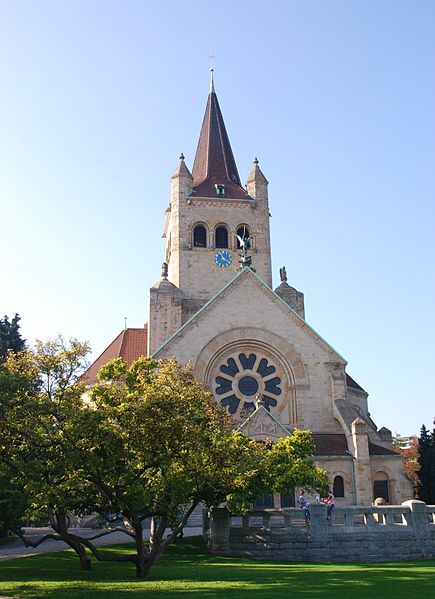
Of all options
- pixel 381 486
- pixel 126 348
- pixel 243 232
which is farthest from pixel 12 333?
pixel 381 486

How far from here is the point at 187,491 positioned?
59.9 feet

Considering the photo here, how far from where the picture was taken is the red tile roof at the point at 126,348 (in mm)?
44281

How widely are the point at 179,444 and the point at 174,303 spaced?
2649 centimetres

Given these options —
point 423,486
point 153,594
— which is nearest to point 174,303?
point 423,486

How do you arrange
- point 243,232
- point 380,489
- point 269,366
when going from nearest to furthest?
1. point 380,489
2. point 269,366
3. point 243,232

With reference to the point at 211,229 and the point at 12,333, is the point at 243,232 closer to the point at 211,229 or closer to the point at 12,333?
the point at 211,229

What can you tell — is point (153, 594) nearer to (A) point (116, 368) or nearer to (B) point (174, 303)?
(A) point (116, 368)

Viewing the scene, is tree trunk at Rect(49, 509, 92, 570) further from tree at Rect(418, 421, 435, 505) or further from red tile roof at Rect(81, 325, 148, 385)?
tree at Rect(418, 421, 435, 505)

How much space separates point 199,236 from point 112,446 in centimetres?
3421

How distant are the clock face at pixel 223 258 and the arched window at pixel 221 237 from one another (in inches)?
43.5

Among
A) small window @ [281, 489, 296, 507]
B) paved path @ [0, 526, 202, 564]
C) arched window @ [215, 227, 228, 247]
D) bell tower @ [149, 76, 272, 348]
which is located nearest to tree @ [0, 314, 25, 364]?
bell tower @ [149, 76, 272, 348]

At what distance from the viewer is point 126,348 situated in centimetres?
4512

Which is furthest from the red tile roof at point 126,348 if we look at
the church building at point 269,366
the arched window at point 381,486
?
the arched window at point 381,486

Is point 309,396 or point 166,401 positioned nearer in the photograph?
point 166,401
